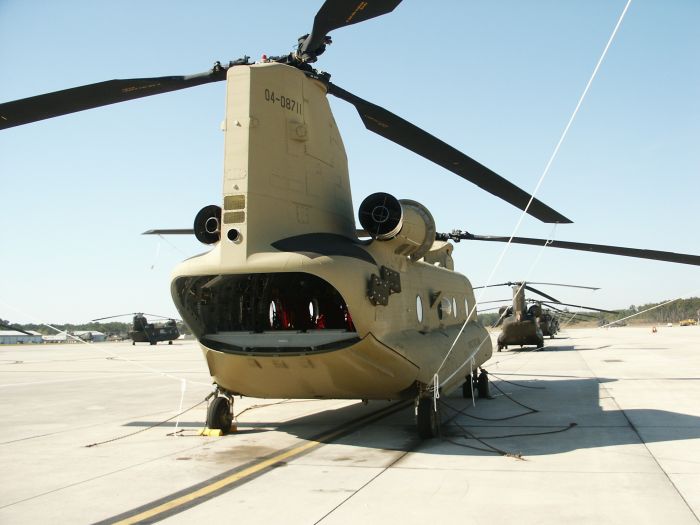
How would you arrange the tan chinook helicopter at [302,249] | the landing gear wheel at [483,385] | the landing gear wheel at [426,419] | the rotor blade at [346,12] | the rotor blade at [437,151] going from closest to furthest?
the rotor blade at [346,12]
the tan chinook helicopter at [302,249]
the landing gear wheel at [426,419]
the rotor blade at [437,151]
the landing gear wheel at [483,385]

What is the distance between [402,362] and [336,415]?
116 inches

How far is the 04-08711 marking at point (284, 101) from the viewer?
8.24 metres

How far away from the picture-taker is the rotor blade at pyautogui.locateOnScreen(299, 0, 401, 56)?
5.95 m

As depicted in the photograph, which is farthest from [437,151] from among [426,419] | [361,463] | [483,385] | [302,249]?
[483,385]

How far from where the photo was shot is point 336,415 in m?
10.9

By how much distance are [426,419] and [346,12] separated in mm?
5251

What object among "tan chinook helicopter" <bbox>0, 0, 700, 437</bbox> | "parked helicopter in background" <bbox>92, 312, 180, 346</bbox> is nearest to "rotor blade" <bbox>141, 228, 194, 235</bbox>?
"tan chinook helicopter" <bbox>0, 0, 700, 437</bbox>

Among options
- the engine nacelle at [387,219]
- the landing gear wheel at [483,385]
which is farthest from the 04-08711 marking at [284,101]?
the landing gear wheel at [483,385]

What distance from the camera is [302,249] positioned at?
7816mm

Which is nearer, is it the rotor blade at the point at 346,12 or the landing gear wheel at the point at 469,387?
the rotor blade at the point at 346,12

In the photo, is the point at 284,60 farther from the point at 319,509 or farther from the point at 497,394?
the point at 497,394

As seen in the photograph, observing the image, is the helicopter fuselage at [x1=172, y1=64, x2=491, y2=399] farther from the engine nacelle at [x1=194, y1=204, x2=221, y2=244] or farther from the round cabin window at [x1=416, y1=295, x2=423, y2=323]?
the engine nacelle at [x1=194, y1=204, x2=221, y2=244]

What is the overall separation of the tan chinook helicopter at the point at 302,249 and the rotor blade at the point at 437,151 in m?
0.03

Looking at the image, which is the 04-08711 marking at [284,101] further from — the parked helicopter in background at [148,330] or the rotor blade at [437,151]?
the parked helicopter in background at [148,330]
